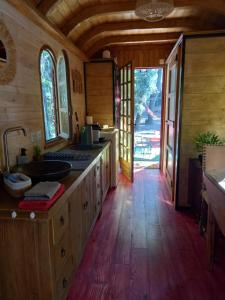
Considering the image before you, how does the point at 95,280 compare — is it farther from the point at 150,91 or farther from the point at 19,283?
the point at 150,91

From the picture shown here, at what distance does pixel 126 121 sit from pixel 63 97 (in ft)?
5.18

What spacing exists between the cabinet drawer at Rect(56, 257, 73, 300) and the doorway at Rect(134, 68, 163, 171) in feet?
12.4

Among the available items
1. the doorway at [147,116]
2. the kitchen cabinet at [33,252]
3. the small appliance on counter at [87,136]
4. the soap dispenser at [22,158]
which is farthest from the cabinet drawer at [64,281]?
the doorway at [147,116]

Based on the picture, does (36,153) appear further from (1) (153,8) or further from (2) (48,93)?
(1) (153,8)

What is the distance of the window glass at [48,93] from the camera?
8.30 ft

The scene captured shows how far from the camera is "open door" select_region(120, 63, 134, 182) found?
409 cm

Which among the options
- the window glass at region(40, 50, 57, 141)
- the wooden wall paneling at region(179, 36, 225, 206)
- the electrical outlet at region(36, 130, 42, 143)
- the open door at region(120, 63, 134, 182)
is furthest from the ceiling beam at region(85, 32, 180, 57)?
the electrical outlet at region(36, 130, 42, 143)

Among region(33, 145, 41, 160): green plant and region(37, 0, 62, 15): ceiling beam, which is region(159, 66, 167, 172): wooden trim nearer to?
region(37, 0, 62, 15): ceiling beam

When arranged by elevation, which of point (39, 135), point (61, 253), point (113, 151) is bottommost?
point (61, 253)

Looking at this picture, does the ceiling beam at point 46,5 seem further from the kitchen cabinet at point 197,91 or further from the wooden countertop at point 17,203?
the wooden countertop at point 17,203

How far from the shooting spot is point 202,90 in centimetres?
279

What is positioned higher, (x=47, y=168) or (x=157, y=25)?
(x=157, y=25)

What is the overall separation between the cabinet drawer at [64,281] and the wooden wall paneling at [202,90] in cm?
205

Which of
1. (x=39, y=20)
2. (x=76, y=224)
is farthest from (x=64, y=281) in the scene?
(x=39, y=20)
